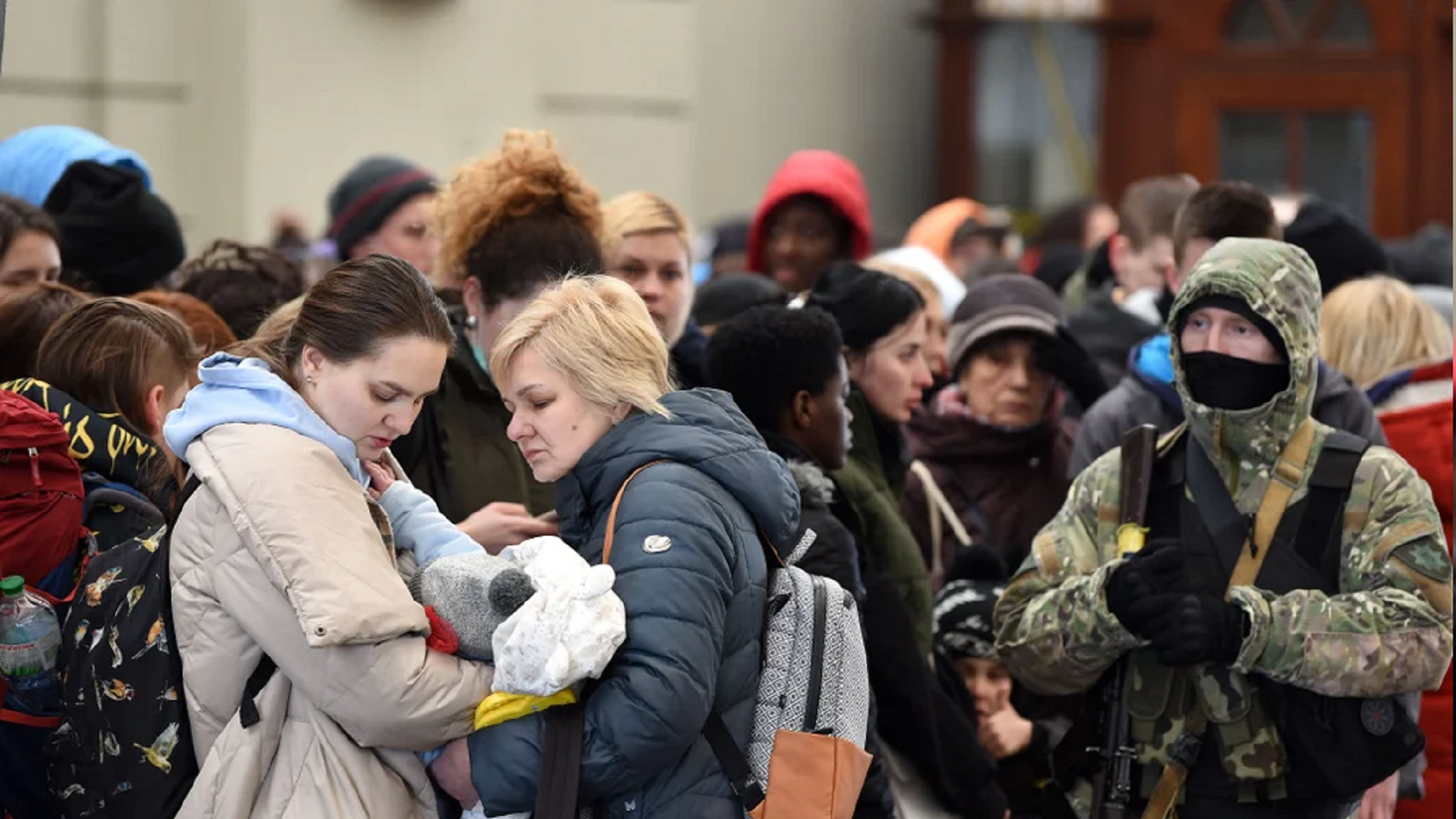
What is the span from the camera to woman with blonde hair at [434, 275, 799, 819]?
9.83 ft

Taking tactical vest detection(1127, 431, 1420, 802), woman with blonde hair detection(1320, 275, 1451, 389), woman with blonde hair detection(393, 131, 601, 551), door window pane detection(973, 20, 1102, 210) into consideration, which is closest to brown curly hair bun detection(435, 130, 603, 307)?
woman with blonde hair detection(393, 131, 601, 551)

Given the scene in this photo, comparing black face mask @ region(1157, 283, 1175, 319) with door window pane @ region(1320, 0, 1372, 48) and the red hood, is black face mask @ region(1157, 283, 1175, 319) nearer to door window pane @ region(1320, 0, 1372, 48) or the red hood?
the red hood

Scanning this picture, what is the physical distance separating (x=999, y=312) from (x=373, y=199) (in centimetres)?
191

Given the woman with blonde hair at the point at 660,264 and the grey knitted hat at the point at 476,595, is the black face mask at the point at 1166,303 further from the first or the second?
the grey knitted hat at the point at 476,595

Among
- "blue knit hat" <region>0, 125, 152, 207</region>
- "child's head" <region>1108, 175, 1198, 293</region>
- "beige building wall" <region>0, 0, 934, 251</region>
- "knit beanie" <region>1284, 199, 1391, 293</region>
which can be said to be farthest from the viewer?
"beige building wall" <region>0, 0, 934, 251</region>

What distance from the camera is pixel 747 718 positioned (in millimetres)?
3166

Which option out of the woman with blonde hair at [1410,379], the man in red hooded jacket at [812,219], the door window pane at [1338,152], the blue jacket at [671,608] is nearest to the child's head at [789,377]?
the blue jacket at [671,608]

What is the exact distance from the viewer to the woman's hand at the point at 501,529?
3762mm

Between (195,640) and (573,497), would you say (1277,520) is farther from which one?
(195,640)

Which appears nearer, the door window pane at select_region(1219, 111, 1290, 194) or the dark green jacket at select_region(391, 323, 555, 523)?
the dark green jacket at select_region(391, 323, 555, 523)

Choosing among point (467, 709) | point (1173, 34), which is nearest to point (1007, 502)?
point (467, 709)

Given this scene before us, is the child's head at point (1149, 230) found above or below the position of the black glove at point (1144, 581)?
above

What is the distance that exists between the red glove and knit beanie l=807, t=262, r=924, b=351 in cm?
169

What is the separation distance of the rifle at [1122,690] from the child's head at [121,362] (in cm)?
178
